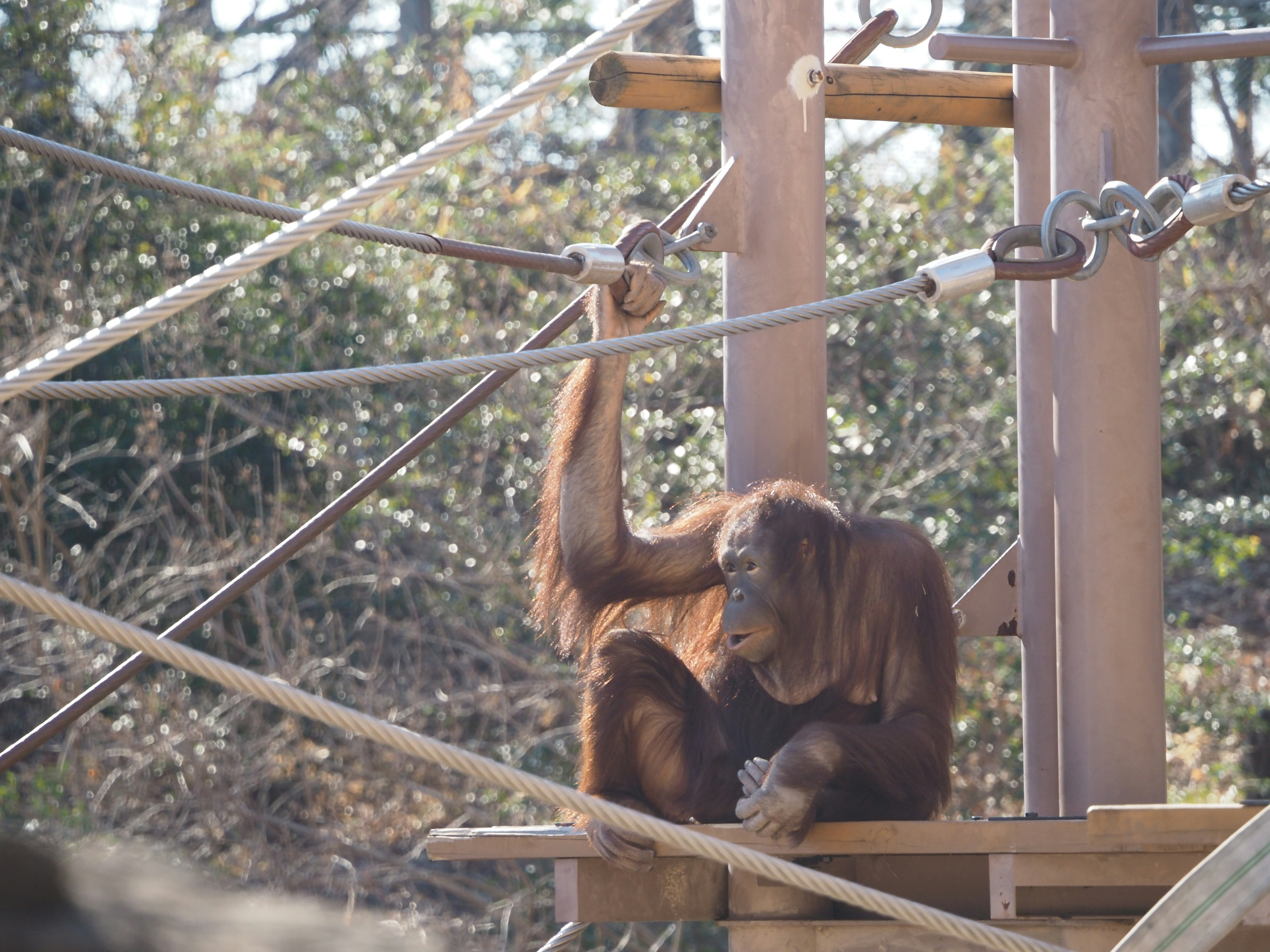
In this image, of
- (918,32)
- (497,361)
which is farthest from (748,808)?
(918,32)

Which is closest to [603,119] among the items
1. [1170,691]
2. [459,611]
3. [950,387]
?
[950,387]

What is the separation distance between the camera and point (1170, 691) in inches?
303

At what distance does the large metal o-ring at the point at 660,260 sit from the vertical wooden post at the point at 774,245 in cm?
42

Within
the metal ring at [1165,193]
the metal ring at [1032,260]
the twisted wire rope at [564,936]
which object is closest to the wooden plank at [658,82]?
the metal ring at [1032,260]

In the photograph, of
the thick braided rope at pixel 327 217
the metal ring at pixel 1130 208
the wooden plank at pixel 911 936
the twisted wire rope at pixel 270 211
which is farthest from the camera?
the metal ring at pixel 1130 208

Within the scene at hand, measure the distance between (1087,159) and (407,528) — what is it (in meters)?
4.59

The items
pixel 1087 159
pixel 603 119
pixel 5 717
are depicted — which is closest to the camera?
pixel 1087 159

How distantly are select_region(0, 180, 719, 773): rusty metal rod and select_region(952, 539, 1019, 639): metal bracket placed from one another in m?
1.21

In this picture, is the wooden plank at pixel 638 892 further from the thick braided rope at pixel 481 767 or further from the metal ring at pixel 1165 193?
the metal ring at pixel 1165 193

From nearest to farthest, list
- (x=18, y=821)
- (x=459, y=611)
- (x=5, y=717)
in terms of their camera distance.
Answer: (x=18, y=821) < (x=459, y=611) < (x=5, y=717)

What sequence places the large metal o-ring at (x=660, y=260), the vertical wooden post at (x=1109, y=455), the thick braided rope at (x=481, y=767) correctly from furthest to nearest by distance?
the vertical wooden post at (x=1109, y=455), the large metal o-ring at (x=660, y=260), the thick braided rope at (x=481, y=767)

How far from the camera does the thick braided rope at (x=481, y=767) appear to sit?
1.71 meters

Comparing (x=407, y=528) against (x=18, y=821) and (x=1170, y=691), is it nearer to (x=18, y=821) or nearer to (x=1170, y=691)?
(x=18, y=821)

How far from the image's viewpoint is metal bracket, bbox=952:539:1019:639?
12.7 feet
